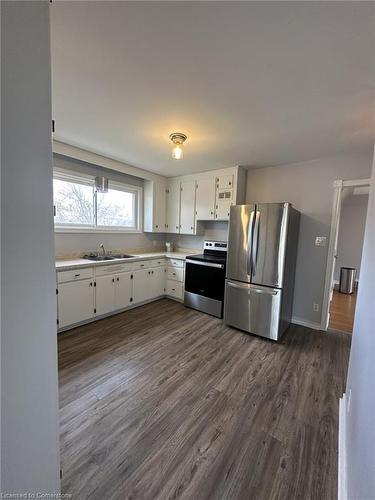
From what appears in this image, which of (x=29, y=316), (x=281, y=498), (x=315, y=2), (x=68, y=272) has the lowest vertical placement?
(x=281, y=498)

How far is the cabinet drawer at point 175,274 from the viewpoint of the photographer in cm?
404

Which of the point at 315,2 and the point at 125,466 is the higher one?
the point at 315,2

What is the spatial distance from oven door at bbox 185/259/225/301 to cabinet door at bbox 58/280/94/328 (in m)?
1.60

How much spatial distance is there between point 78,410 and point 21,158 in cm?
184

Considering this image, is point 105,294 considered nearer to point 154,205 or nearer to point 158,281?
point 158,281

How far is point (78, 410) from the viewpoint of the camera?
1.67 meters

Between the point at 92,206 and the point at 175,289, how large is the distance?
2077 millimetres

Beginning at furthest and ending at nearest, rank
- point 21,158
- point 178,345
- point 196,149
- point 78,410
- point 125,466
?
point 196,149 < point 178,345 < point 78,410 < point 125,466 < point 21,158

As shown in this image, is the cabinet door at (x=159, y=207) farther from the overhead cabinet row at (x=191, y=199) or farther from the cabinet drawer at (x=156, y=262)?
the cabinet drawer at (x=156, y=262)

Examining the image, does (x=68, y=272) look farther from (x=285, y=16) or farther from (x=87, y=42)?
(x=285, y=16)

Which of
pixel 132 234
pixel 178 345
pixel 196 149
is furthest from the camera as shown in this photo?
pixel 132 234

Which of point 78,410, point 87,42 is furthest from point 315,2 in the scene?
point 78,410

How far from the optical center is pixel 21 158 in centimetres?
69

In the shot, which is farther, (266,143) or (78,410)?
(266,143)
